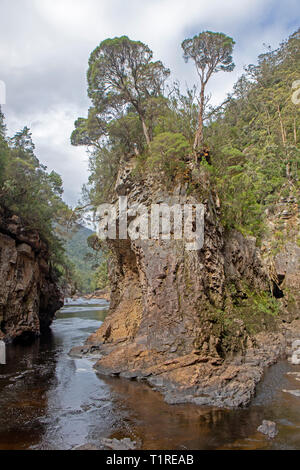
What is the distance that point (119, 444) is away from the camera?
5797mm

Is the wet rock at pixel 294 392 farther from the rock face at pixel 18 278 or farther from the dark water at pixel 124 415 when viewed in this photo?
the rock face at pixel 18 278

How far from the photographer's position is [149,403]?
8047 millimetres

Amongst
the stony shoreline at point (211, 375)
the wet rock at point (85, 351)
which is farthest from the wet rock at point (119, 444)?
the wet rock at point (85, 351)

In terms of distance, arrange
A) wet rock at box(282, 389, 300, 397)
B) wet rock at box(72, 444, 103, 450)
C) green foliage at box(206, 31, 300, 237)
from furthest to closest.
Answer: green foliage at box(206, 31, 300, 237), wet rock at box(282, 389, 300, 397), wet rock at box(72, 444, 103, 450)

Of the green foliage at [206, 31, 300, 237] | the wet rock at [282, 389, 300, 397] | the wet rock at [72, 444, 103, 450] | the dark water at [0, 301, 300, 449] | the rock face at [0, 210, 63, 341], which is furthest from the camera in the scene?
the rock face at [0, 210, 63, 341]

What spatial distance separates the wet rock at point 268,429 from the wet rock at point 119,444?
8.60 ft

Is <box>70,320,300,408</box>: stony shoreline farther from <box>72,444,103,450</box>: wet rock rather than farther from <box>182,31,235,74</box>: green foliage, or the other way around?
<box>182,31,235,74</box>: green foliage

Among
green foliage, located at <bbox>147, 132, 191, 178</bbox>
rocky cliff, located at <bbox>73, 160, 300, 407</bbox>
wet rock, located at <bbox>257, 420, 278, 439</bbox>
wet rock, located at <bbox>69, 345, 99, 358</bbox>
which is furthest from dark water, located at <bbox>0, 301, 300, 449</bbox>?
green foliage, located at <bbox>147, 132, 191, 178</bbox>

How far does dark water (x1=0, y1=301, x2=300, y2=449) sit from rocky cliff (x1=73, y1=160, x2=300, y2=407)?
0.56m

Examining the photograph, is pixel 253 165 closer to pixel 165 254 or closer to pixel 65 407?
pixel 165 254

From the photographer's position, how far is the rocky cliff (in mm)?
9078

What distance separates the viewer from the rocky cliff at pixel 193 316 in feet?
29.8

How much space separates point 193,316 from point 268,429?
4.68 meters

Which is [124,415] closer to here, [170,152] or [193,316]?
[193,316]
